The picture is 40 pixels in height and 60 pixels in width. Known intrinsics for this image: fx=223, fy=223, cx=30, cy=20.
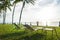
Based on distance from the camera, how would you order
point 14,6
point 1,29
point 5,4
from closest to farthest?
point 1,29
point 5,4
point 14,6

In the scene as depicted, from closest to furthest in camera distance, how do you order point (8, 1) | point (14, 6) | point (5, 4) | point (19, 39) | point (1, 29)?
point (19, 39), point (1, 29), point (8, 1), point (5, 4), point (14, 6)

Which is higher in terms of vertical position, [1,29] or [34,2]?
[34,2]

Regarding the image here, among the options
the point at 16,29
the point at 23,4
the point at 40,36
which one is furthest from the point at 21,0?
the point at 40,36

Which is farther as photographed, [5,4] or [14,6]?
[14,6]

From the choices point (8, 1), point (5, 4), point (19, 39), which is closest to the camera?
point (19, 39)

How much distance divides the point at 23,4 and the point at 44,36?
22.4m

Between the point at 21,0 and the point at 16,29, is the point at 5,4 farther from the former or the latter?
the point at 16,29

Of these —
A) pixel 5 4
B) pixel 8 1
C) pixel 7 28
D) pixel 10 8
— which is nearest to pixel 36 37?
pixel 7 28

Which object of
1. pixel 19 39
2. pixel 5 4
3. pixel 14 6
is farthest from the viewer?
pixel 14 6

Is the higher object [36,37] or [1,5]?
[1,5]

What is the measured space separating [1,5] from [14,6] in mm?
3518

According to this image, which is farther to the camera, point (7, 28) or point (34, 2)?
point (34, 2)

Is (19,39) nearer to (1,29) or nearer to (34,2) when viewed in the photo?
(1,29)

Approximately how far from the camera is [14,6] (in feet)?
145
